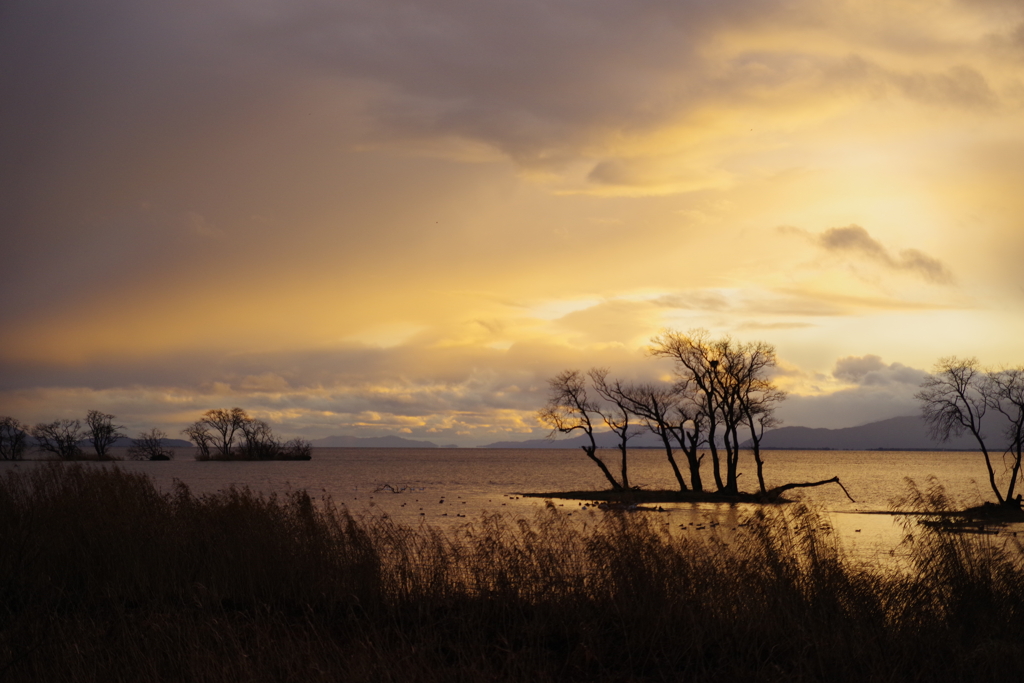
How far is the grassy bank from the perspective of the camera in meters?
9.32

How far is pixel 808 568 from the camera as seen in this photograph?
12.5 metres

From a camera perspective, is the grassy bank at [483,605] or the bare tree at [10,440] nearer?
the grassy bank at [483,605]

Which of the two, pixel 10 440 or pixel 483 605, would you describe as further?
pixel 10 440

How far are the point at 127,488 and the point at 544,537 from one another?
1256 cm

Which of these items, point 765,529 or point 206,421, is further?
point 206,421

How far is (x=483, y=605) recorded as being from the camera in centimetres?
1175

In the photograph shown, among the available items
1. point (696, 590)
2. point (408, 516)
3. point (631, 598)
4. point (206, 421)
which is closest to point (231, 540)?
point (631, 598)

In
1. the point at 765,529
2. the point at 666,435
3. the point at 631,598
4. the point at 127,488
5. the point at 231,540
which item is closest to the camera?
the point at 631,598

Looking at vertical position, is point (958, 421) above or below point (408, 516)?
above

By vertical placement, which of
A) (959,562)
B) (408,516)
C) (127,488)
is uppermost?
(127,488)

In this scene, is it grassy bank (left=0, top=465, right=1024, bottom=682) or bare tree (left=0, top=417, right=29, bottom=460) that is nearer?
grassy bank (left=0, top=465, right=1024, bottom=682)

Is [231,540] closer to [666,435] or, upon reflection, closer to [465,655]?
[465,655]

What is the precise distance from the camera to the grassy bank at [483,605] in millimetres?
9320

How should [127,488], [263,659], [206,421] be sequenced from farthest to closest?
[206,421], [127,488], [263,659]
